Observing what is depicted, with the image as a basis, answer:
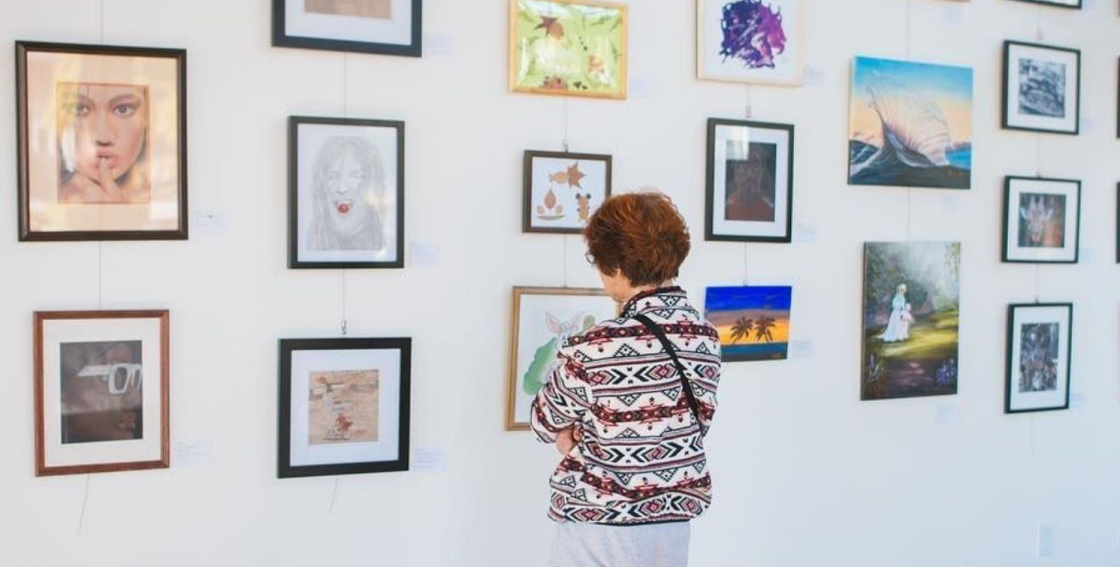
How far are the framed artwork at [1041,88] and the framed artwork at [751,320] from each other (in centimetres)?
131

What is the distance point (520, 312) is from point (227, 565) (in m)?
1.17

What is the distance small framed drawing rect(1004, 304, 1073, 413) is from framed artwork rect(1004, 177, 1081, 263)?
217 millimetres

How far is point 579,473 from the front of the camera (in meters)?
2.60

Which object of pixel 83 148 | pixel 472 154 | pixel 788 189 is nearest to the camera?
pixel 83 148

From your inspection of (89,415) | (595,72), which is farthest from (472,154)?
(89,415)

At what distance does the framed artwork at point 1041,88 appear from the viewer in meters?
4.27

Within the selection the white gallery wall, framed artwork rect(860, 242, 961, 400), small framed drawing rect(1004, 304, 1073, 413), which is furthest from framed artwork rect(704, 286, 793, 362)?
small framed drawing rect(1004, 304, 1073, 413)

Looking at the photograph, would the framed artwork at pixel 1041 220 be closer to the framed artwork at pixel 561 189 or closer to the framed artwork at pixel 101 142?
the framed artwork at pixel 561 189

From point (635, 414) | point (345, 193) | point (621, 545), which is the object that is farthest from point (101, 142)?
point (621, 545)

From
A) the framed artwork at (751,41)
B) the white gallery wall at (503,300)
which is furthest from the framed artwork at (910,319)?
the framed artwork at (751,41)

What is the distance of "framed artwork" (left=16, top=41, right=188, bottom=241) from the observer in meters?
2.89

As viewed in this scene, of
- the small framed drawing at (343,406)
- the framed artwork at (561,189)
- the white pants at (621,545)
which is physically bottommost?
the white pants at (621,545)

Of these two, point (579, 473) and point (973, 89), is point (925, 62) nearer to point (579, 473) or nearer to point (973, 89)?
point (973, 89)

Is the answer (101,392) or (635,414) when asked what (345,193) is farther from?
(635,414)
